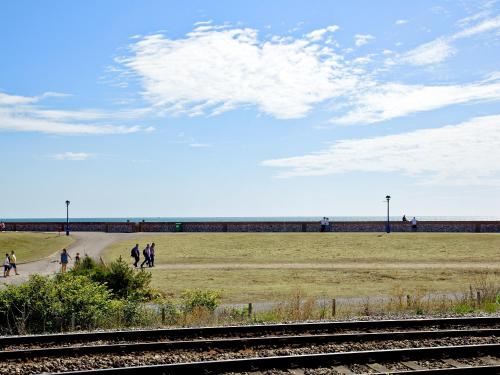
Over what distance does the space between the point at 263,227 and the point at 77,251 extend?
23085mm

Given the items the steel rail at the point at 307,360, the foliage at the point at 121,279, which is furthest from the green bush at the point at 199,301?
the steel rail at the point at 307,360

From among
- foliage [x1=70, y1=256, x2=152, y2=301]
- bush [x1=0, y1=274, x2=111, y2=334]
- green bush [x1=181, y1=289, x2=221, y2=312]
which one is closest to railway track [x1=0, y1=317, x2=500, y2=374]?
bush [x1=0, y1=274, x2=111, y2=334]

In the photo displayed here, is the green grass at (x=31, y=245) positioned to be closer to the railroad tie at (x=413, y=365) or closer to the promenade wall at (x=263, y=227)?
the promenade wall at (x=263, y=227)

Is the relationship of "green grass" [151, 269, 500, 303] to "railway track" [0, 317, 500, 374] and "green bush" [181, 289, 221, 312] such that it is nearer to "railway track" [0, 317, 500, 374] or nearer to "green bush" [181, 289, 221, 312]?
"green bush" [181, 289, 221, 312]

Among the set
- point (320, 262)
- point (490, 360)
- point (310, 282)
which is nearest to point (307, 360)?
point (490, 360)

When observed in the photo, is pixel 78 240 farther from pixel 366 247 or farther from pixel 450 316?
pixel 450 316

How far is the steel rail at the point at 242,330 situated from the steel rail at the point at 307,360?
9.61 feet

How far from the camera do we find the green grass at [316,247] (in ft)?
138

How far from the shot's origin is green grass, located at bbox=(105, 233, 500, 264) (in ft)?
138

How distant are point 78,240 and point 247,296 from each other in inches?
1324

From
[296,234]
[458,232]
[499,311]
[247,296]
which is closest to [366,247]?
[296,234]

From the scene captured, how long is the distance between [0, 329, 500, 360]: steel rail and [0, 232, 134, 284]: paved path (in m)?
17.0

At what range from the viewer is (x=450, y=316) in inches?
630

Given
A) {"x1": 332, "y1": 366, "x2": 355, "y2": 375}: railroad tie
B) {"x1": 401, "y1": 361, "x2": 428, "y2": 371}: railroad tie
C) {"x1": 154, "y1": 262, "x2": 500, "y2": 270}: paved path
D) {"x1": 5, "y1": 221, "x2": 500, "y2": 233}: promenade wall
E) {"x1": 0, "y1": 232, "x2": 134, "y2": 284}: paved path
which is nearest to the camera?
{"x1": 332, "y1": 366, "x2": 355, "y2": 375}: railroad tie
